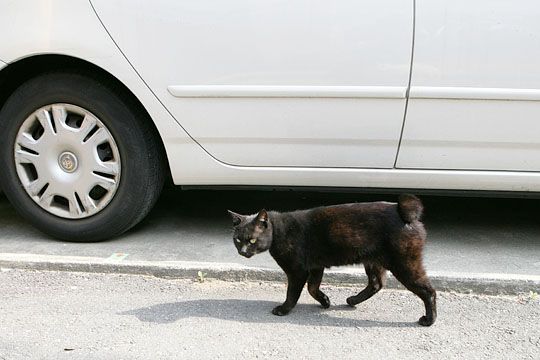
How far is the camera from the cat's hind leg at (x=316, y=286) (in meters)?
3.03

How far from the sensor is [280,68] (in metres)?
3.23

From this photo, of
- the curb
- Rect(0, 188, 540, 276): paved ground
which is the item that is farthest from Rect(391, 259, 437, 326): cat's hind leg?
Rect(0, 188, 540, 276): paved ground

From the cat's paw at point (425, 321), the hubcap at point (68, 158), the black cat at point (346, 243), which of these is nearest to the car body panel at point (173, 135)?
the hubcap at point (68, 158)

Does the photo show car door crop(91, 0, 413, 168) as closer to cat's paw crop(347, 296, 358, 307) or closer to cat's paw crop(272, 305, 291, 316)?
cat's paw crop(347, 296, 358, 307)

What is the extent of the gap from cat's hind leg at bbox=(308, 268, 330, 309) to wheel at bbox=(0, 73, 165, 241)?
3.70 feet

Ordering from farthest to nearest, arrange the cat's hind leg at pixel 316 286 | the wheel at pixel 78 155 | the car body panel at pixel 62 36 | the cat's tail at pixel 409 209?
1. the wheel at pixel 78 155
2. the car body panel at pixel 62 36
3. the cat's hind leg at pixel 316 286
4. the cat's tail at pixel 409 209

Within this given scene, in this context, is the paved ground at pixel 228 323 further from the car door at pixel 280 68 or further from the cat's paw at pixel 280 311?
the car door at pixel 280 68

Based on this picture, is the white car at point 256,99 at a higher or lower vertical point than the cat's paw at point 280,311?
higher

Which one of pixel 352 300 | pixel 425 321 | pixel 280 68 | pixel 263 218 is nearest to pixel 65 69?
pixel 280 68

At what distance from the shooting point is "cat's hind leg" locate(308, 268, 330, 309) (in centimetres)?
303

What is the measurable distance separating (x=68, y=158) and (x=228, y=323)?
4.51ft

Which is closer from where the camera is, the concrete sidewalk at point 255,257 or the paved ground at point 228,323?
the paved ground at point 228,323

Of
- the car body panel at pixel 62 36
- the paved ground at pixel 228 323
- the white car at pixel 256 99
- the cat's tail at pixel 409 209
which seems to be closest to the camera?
the paved ground at pixel 228 323

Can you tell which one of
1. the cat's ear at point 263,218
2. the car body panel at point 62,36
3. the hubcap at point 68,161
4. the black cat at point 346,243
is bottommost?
the black cat at point 346,243
